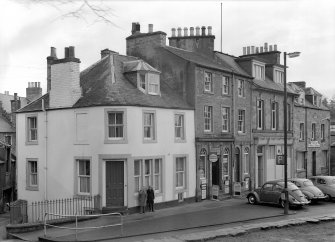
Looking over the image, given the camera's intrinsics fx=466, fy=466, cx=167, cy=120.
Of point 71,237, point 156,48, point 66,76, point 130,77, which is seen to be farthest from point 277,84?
point 71,237

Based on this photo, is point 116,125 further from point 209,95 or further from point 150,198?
point 209,95

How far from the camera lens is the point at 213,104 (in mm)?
31812

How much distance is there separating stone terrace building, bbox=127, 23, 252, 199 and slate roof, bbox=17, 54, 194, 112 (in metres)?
1.45

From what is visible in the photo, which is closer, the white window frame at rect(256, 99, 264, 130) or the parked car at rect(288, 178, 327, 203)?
the parked car at rect(288, 178, 327, 203)

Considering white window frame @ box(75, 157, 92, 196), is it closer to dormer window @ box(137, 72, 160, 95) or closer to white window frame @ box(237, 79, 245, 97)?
dormer window @ box(137, 72, 160, 95)

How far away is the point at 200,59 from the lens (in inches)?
1286

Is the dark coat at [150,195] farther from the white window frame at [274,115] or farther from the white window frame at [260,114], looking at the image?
the white window frame at [274,115]

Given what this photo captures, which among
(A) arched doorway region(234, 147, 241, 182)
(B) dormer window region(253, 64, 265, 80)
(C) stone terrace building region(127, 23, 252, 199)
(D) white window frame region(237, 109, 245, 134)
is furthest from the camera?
(B) dormer window region(253, 64, 265, 80)

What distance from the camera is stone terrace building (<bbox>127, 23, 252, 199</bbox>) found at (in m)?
30.5

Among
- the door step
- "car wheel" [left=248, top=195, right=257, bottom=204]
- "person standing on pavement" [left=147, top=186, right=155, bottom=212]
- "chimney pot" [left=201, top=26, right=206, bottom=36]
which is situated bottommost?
"car wheel" [left=248, top=195, right=257, bottom=204]

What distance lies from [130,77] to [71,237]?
11.6 metres

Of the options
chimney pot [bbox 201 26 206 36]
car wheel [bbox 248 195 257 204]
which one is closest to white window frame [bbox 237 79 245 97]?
chimney pot [bbox 201 26 206 36]

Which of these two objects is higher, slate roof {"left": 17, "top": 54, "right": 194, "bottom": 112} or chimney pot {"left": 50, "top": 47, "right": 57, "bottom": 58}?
chimney pot {"left": 50, "top": 47, "right": 57, "bottom": 58}

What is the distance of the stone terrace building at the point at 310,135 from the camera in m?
43.4
